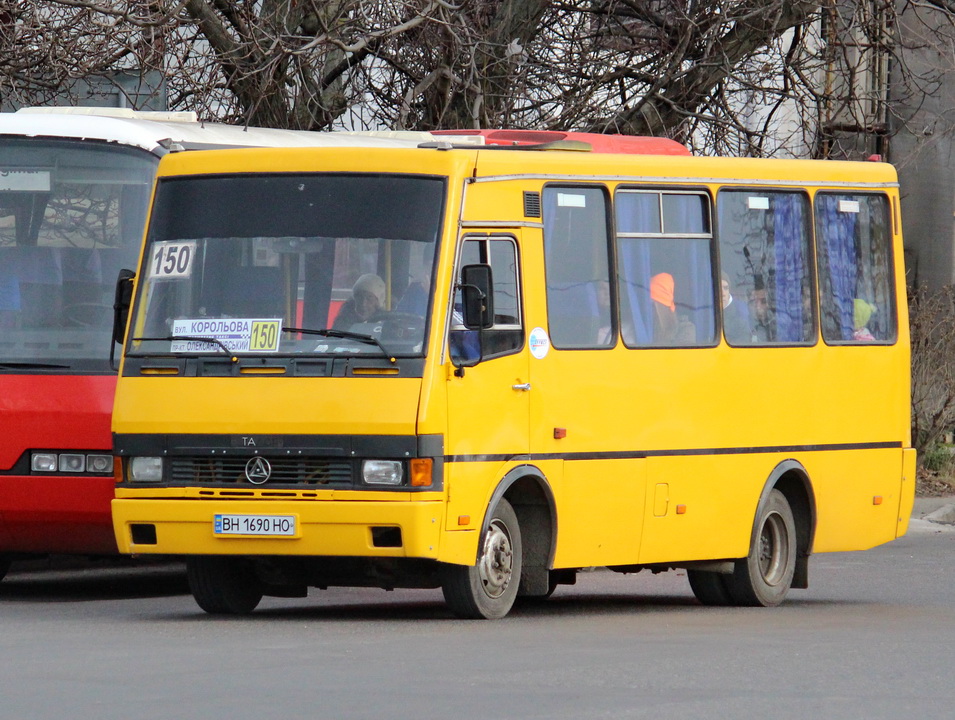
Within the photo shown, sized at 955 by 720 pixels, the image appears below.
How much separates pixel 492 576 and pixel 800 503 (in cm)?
303

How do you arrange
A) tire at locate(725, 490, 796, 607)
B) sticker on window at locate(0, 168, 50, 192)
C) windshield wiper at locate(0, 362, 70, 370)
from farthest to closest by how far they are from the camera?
sticker on window at locate(0, 168, 50, 192), tire at locate(725, 490, 796, 607), windshield wiper at locate(0, 362, 70, 370)

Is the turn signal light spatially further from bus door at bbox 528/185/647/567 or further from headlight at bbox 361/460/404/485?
bus door at bbox 528/185/647/567

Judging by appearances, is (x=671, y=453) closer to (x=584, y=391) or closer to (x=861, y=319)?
(x=584, y=391)

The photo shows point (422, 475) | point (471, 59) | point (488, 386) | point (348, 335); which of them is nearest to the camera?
point (422, 475)

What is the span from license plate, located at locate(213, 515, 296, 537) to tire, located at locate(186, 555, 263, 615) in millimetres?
723

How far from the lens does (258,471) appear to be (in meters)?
10.9

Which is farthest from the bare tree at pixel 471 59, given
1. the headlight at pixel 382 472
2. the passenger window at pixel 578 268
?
the headlight at pixel 382 472

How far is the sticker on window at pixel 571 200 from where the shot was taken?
1184 centimetres

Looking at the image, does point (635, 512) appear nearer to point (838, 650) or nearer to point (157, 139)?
point (838, 650)

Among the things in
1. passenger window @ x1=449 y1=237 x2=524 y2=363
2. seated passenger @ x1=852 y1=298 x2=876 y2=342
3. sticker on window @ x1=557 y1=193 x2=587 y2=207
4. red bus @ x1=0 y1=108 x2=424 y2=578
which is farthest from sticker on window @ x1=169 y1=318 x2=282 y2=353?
seated passenger @ x1=852 y1=298 x2=876 y2=342

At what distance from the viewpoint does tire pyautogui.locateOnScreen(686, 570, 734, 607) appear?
13.3 m

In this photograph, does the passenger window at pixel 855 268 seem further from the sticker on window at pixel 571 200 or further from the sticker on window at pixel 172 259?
the sticker on window at pixel 172 259

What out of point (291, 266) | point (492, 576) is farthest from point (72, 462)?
point (492, 576)

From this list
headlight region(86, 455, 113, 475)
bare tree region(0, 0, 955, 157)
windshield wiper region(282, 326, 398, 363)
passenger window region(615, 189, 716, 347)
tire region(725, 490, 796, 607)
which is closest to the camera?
windshield wiper region(282, 326, 398, 363)
